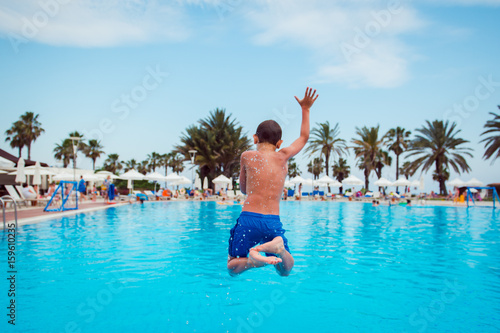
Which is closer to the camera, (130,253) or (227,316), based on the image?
(227,316)

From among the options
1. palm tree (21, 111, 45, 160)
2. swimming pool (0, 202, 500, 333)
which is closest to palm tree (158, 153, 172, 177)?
palm tree (21, 111, 45, 160)

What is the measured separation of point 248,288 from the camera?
615cm

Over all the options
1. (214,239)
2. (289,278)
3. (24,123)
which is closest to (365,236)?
(214,239)

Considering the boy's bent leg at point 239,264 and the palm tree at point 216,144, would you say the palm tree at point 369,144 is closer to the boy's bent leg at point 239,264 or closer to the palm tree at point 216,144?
the palm tree at point 216,144

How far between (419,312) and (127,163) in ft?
294

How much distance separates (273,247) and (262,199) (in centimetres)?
48

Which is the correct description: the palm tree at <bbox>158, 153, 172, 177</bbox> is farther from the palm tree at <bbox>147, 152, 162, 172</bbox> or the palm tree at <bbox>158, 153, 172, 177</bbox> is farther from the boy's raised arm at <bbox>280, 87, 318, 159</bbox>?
the boy's raised arm at <bbox>280, 87, 318, 159</bbox>

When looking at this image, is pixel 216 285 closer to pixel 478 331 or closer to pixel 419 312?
pixel 419 312

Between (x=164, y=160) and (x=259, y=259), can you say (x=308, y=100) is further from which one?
(x=164, y=160)

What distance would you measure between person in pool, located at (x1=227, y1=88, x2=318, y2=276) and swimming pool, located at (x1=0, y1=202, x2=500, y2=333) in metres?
1.46

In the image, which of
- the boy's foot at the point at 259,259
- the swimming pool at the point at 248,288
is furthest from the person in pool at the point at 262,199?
the swimming pool at the point at 248,288

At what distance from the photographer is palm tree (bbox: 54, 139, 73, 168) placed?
68.3 metres

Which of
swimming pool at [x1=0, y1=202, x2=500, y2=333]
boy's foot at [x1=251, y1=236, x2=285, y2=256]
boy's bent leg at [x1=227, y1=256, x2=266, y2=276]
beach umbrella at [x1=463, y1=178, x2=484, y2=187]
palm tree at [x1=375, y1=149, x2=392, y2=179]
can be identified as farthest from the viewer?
palm tree at [x1=375, y1=149, x2=392, y2=179]

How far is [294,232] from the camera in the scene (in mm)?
13211
